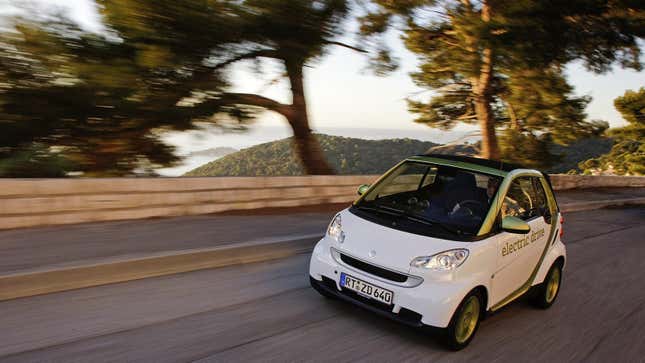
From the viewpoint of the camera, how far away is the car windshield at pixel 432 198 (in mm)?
4910

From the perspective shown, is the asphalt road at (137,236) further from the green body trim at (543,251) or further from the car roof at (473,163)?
the green body trim at (543,251)

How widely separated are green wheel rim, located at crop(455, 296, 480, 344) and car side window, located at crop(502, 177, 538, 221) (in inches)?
42.8

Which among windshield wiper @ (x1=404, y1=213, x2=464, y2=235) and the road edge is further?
the road edge

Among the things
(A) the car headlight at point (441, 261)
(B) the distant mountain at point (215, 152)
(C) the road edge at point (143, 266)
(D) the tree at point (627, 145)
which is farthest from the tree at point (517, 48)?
(D) the tree at point (627, 145)

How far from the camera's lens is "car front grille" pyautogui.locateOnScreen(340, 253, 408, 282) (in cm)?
452

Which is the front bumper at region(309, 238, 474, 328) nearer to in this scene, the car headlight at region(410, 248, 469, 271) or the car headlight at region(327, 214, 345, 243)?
the car headlight at region(410, 248, 469, 271)

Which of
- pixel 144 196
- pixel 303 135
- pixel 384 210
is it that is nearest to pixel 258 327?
pixel 384 210

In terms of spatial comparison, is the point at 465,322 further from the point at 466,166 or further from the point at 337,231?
the point at 466,166

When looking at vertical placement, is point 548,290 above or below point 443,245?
below

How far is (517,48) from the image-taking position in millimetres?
15281

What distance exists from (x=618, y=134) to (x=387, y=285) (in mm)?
46393

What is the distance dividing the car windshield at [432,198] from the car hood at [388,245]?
0.13 metres

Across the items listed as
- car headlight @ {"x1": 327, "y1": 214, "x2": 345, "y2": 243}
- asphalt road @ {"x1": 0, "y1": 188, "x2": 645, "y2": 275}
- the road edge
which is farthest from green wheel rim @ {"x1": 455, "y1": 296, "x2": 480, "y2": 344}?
asphalt road @ {"x1": 0, "y1": 188, "x2": 645, "y2": 275}

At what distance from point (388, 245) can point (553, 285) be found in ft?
9.13
